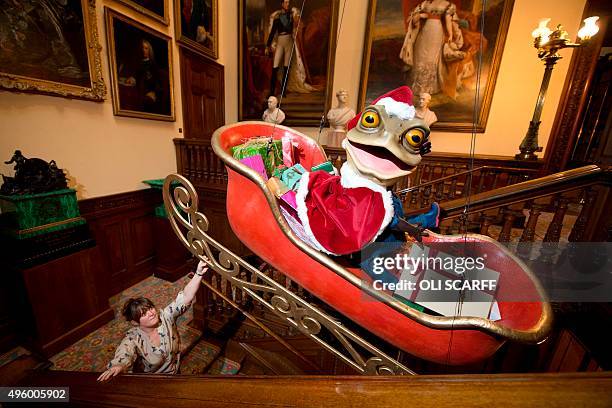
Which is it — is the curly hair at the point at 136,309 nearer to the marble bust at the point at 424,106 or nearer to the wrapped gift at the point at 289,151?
the wrapped gift at the point at 289,151

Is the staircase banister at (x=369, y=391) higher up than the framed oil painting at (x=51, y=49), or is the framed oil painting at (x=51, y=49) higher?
the framed oil painting at (x=51, y=49)

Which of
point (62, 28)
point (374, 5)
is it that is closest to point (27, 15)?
point (62, 28)

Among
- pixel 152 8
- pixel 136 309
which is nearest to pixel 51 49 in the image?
pixel 152 8

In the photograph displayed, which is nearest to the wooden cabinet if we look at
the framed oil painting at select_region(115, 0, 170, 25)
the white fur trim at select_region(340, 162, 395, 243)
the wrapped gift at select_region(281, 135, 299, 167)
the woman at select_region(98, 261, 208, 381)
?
→ the woman at select_region(98, 261, 208, 381)

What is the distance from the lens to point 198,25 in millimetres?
3088

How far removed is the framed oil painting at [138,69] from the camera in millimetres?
2211

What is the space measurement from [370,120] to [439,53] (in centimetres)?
298

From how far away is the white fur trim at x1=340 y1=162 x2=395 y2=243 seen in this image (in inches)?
28.5

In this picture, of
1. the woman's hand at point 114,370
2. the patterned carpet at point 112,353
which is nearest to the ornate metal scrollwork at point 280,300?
the woman's hand at point 114,370

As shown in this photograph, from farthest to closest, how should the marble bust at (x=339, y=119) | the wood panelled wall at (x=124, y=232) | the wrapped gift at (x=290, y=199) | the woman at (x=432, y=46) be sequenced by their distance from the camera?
the marble bust at (x=339, y=119) < the woman at (x=432, y=46) < the wood panelled wall at (x=124, y=232) < the wrapped gift at (x=290, y=199)

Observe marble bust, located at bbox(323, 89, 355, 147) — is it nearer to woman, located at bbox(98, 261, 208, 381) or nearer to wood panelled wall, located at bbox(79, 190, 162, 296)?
woman, located at bbox(98, 261, 208, 381)

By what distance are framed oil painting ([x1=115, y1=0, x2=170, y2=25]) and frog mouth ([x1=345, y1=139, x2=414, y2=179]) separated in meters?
3.01

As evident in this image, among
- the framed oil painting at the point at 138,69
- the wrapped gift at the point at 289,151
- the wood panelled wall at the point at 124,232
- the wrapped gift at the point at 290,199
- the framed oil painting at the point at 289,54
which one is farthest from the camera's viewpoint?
the framed oil painting at the point at 289,54

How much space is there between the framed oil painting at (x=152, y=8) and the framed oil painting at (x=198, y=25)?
158mm
